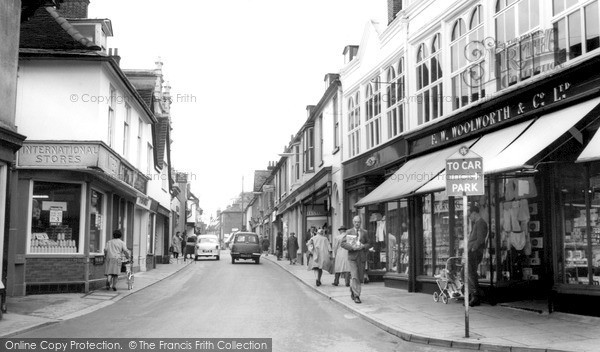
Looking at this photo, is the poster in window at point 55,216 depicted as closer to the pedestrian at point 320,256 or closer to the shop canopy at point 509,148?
the pedestrian at point 320,256

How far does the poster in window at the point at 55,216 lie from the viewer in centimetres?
1590

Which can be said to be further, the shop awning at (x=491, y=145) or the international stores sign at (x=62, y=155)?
the international stores sign at (x=62, y=155)

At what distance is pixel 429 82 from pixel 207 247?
26147mm

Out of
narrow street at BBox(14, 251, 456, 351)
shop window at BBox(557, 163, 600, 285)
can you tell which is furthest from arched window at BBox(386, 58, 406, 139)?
shop window at BBox(557, 163, 600, 285)

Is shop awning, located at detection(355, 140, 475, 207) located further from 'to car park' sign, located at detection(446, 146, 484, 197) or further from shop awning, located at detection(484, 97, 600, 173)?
'to car park' sign, located at detection(446, 146, 484, 197)

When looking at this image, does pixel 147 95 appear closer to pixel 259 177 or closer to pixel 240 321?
pixel 240 321

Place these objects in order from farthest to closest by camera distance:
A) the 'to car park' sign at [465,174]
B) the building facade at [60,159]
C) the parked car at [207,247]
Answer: the parked car at [207,247]
the building facade at [60,159]
the 'to car park' sign at [465,174]

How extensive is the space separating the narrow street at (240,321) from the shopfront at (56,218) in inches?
73.4

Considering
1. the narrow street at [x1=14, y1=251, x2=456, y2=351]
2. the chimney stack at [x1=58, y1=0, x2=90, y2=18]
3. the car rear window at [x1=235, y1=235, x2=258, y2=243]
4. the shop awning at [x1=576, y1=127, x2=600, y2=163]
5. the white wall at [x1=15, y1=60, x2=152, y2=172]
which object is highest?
the chimney stack at [x1=58, y1=0, x2=90, y2=18]

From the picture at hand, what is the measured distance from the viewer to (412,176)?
48.8 feet

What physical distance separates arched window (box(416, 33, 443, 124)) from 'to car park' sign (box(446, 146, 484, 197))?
6.41 m

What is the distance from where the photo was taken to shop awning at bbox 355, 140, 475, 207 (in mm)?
13867

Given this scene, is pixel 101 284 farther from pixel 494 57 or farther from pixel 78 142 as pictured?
pixel 494 57

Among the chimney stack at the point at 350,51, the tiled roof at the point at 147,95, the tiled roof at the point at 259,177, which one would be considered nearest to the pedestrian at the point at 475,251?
the chimney stack at the point at 350,51
